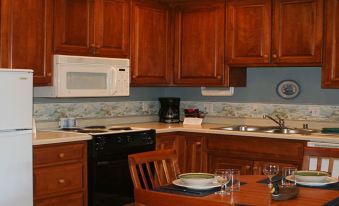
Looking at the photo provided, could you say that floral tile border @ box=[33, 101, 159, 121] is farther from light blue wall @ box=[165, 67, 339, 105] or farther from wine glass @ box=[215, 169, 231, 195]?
wine glass @ box=[215, 169, 231, 195]

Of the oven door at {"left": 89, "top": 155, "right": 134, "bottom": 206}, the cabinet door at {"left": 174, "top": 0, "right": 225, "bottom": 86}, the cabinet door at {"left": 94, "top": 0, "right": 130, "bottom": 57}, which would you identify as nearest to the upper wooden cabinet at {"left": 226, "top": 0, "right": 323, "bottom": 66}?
the cabinet door at {"left": 174, "top": 0, "right": 225, "bottom": 86}

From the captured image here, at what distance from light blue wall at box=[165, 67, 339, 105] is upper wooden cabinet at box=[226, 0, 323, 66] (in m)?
0.35

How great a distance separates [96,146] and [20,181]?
77cm

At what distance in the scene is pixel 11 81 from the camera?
11.3ft

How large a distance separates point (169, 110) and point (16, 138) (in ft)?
7.43

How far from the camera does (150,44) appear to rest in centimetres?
513

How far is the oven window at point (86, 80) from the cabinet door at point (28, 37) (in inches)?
8.0

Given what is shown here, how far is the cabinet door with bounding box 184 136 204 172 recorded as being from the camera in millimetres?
4863

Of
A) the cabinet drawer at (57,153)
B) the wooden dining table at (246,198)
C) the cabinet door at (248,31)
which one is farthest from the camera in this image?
the cabinet door at (248,31)

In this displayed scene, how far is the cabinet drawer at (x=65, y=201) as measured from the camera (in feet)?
12.3

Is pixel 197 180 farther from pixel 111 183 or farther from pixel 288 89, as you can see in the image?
pixel 288 89

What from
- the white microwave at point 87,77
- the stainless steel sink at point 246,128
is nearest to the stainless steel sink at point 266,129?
the stainless steel sink at point 246,128

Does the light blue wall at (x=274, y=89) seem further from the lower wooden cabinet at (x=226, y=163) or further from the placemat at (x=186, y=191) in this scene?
the placemat at (x=186, y=191)

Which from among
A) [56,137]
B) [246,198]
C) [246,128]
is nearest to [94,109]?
[56,137]
